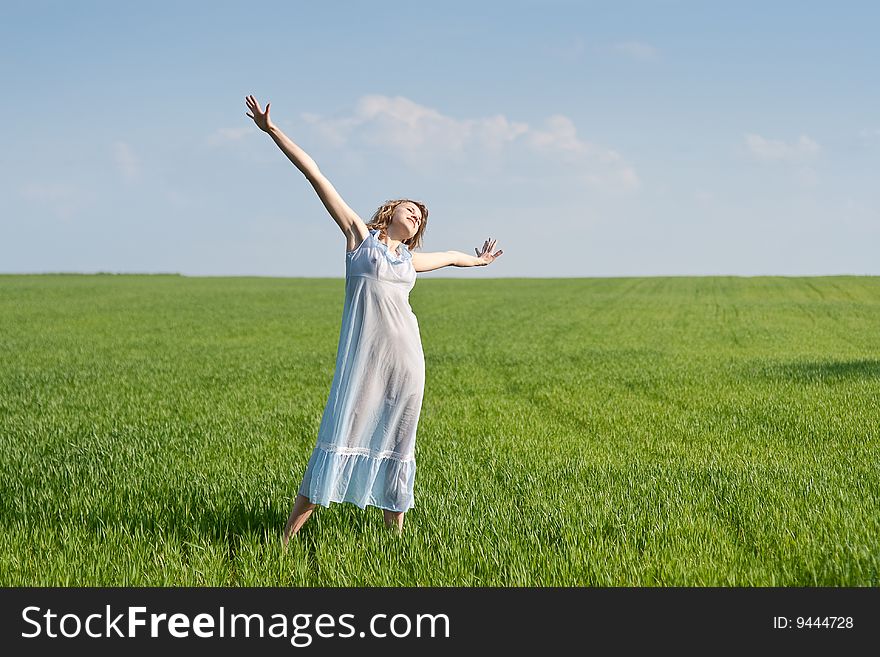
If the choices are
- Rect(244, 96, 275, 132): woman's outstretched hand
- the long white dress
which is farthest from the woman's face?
Rect(244, 96, 275, 132): woman's outstretched hand

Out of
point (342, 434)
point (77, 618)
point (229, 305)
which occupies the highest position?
point (229, 305)

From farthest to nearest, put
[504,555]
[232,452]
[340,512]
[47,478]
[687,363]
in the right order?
[687,363]
[232,452]
[47,478]
[340,512]
[504,555]

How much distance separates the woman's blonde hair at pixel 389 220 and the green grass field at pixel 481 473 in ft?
6.70

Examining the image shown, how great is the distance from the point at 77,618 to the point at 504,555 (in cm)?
253

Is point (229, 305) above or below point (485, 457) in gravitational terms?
above

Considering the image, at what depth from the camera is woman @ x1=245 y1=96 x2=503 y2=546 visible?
17.0 ft

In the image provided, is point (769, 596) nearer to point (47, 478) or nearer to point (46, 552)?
point (46, 552)

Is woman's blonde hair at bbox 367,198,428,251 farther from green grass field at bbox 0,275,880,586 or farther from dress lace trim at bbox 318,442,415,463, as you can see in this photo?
green grass field at bbox 0,275,880,586

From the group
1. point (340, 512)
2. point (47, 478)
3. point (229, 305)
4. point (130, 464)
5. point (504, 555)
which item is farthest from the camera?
point (229, 305)

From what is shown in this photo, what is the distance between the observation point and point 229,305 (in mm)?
51562

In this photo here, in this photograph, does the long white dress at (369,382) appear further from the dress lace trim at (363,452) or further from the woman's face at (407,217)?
the woman's face at (407,217)

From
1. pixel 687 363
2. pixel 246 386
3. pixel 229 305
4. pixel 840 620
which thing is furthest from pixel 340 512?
pixel 229 305

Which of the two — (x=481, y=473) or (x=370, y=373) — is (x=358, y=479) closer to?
(x=370, y=373)

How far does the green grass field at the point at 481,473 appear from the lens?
5.13m
